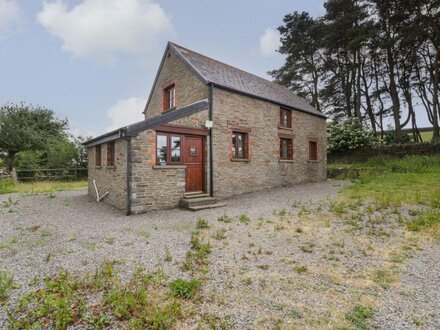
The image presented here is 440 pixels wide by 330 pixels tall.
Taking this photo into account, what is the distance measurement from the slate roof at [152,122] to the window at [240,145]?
2.19 meters

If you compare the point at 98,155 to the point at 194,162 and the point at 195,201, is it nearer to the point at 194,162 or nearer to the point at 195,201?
the point at 194,162

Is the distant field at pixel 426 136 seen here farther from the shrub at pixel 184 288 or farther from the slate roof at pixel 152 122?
the shrub at pixel 184 288

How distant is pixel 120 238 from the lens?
17.6ft

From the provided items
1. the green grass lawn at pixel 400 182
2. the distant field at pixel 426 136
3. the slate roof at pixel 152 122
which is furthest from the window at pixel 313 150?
the distant field at pixel 426 136

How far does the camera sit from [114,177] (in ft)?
29.4

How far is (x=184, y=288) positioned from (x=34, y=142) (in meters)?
27.4

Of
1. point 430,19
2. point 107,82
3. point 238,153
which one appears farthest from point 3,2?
point 430,19

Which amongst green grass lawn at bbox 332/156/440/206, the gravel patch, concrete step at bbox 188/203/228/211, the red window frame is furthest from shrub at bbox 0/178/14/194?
green grass lawn at bbox 332/156/440/206

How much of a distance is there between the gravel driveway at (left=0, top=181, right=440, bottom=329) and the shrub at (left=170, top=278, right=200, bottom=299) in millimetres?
185

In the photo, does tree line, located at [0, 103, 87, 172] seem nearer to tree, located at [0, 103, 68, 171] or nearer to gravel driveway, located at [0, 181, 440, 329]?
tree, located at [0, 103, 68, 171]

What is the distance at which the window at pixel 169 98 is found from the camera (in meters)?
13.2

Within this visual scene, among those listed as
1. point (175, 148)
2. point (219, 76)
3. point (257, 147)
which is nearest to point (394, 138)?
point (257, 147)

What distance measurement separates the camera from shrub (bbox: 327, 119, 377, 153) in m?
19.8

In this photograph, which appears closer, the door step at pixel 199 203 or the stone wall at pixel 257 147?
the door step at pixel 199 203
